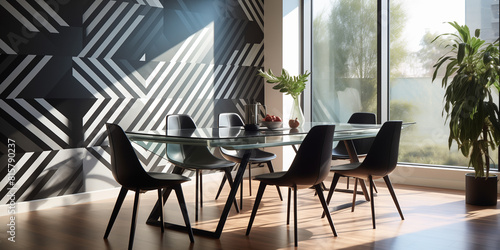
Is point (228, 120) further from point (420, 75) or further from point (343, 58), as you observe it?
point (420, 75)

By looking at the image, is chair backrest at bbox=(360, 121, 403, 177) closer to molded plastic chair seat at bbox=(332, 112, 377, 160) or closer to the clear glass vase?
the clear glass vase

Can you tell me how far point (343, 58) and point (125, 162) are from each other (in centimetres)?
420

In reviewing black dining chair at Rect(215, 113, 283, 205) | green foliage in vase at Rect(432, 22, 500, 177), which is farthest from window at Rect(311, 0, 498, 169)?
black dining chair at Rect(215, 113, 283, 205)

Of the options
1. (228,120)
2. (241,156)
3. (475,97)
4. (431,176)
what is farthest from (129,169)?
(431,176)

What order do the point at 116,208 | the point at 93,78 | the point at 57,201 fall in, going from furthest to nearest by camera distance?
the point at 93,78
the point at 57,201
the point at 116,208

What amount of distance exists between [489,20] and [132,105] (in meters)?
3.95

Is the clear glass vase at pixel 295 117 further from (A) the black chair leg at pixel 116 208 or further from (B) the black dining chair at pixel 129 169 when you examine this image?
(A) the black chair leg at pixel 116 208

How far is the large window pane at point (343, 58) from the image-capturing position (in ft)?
22.0

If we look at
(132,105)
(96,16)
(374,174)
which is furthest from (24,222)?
(374,174)

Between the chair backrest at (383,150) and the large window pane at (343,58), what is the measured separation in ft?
8.66

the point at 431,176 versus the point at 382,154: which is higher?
the point at 382,154

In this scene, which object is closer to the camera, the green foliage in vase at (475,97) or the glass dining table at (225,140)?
the glass dining table at (225,140)

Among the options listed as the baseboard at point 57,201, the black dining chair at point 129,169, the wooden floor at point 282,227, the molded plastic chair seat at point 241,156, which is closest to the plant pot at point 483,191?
the wooden floor at point 282,227

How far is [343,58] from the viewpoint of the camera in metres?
6.97
